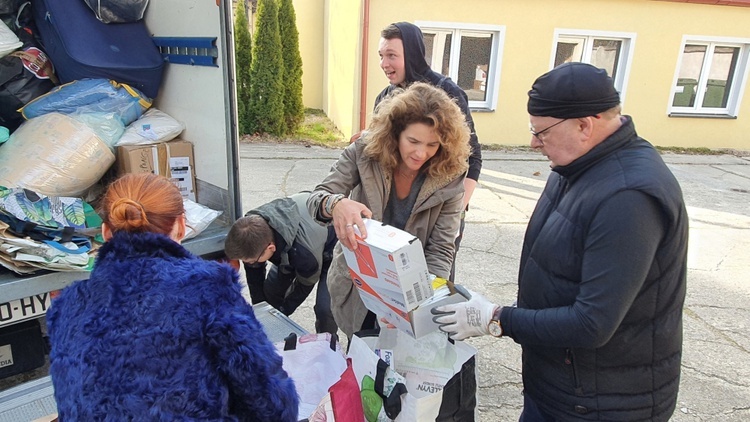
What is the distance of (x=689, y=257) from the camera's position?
16.9 ft

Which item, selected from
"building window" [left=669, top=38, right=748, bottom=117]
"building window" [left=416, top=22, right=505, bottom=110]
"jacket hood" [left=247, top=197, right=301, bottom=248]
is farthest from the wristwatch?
"building window" [left=669, top=38, right=748, bottom=117]

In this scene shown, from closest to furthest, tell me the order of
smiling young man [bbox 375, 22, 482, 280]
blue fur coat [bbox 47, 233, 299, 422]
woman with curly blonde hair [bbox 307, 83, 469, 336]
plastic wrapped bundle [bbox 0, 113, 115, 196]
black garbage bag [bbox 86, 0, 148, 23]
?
blue fur coat [bbox 47, 233, 299, 422], woman with curly blonde hair [bbox 307, 83, 469, 336], plastic wrapped bundle [bbox 0, 113, 115, 196], smiling young man [bbox 375, 22, 482, 280], black garbage bag [bbox 86, 0, 148, 23]

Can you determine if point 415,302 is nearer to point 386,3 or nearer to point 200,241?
point 200,241

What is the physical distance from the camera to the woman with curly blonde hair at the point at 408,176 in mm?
2008

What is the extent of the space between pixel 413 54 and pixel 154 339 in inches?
91.6

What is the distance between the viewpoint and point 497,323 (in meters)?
1.59

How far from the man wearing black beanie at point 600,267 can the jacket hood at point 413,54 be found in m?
1.64

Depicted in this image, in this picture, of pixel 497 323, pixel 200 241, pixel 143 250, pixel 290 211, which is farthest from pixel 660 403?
pixel 200 241

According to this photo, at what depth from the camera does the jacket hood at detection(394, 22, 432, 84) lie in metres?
3.01

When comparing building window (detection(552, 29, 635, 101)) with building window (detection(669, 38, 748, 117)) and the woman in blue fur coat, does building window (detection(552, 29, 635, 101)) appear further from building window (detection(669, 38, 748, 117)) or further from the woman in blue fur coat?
the woman in blue fur coat

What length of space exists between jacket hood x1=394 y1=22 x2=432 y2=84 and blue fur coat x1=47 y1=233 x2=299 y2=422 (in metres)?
2.07

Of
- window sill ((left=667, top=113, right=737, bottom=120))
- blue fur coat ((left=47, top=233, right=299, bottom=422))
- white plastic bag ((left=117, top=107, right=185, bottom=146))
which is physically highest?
white plastic bag ((left=117, top=107, right=185, bottom=146))

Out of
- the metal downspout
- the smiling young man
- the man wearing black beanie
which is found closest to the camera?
the man wearing black beanie

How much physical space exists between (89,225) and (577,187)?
233cm
